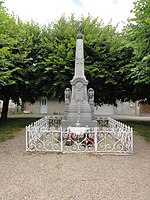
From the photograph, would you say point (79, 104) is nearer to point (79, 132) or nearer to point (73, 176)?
point (79, 132)

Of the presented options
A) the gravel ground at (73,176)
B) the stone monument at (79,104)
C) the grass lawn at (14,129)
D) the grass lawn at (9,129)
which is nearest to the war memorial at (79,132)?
the stone monument at (79,104)

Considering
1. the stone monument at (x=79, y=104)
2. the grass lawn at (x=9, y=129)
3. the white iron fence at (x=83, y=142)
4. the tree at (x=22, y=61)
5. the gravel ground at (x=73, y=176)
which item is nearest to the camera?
the gravel ground at (x=73, y=176)

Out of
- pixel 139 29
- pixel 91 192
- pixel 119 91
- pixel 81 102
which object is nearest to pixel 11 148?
pixel 81 102

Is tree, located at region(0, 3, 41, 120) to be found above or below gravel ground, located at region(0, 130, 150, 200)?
above

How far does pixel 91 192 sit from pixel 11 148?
415 cm

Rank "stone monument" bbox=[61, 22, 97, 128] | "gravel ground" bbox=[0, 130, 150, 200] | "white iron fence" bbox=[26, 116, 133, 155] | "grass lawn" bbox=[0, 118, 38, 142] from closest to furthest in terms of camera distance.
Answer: "gravel ground" bbox=[0, 130, 150, 200]
"white iron fence" bbox=[26, 116, 133, 155]
"stone monument" bbox=[61, 22, 97, 128]
"grass lawn" bbox=[0, 118, 38, 142]

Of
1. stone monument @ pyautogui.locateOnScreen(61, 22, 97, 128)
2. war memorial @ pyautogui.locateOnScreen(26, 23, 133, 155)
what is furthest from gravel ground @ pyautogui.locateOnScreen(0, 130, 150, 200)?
stone monument @ pyautogui.locateOnScreen(61, 22, 97, 128)

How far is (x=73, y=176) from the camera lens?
4043 millimetres

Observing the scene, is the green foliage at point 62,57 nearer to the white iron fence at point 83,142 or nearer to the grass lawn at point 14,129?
the grass lawn at point 14,129

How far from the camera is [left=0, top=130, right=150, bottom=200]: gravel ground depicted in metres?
3.22

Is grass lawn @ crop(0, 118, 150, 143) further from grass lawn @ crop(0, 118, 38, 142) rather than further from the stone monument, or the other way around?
the stone monument

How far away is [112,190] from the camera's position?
3.39m

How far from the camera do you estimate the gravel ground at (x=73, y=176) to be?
3.22 metres

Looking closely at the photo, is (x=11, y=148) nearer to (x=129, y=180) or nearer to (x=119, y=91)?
(x=129, y=180)
